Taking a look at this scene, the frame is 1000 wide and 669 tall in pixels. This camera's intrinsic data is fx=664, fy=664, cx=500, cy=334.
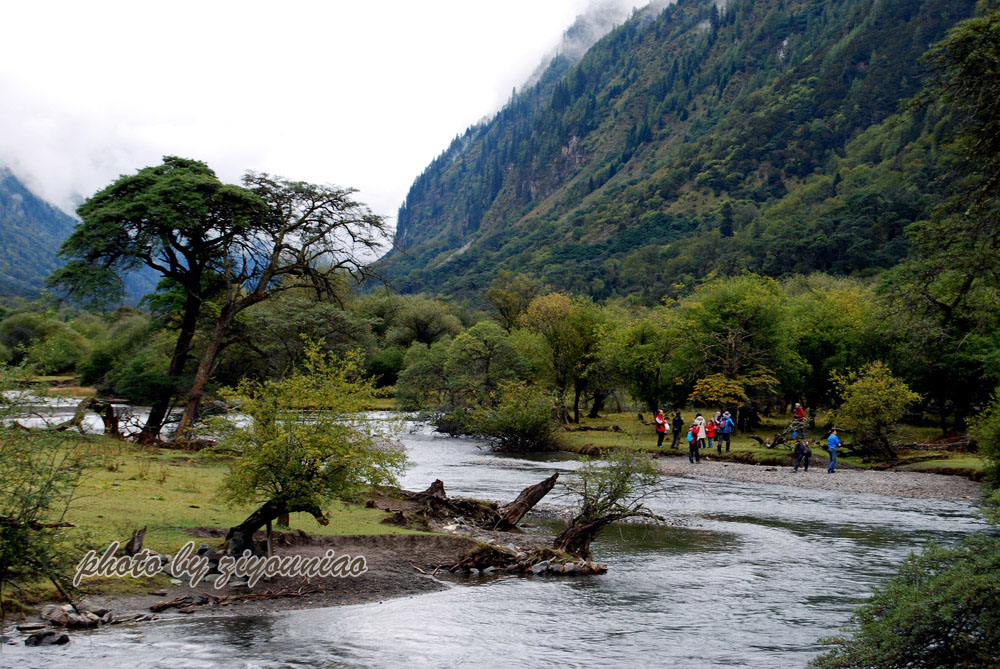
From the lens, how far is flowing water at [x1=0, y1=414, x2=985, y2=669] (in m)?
10.8

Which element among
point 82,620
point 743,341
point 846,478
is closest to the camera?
point 82,620

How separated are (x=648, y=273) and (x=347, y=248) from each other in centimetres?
16253

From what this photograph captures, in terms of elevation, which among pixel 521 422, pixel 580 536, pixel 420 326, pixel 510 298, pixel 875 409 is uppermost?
pixel 510 298

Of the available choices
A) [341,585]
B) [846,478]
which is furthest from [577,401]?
[341,585]

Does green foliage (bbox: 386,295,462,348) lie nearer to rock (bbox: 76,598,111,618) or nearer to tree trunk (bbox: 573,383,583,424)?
tree trunk (bbox: 573,383,583,424)

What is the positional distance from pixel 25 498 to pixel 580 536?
13.1m

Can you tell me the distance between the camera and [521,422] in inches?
1901

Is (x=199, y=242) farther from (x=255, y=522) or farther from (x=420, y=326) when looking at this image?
(x=420, y=326)

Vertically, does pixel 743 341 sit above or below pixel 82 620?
above

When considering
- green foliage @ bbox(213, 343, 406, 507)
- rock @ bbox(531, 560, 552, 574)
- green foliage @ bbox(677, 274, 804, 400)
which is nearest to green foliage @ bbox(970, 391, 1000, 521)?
green foliage @ bbox(677, 274, 804, 400)

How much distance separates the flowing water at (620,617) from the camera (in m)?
10.8

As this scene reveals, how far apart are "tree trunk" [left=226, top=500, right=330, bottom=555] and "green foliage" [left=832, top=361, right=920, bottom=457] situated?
33.5 metres

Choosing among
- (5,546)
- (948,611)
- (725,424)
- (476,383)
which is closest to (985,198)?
(948,611)

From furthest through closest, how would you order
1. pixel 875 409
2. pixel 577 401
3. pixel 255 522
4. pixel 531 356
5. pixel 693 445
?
pixel 531 356 < pixel 577 401 < pixel 693 445 < pixel 875 409 < pixel 255 522
